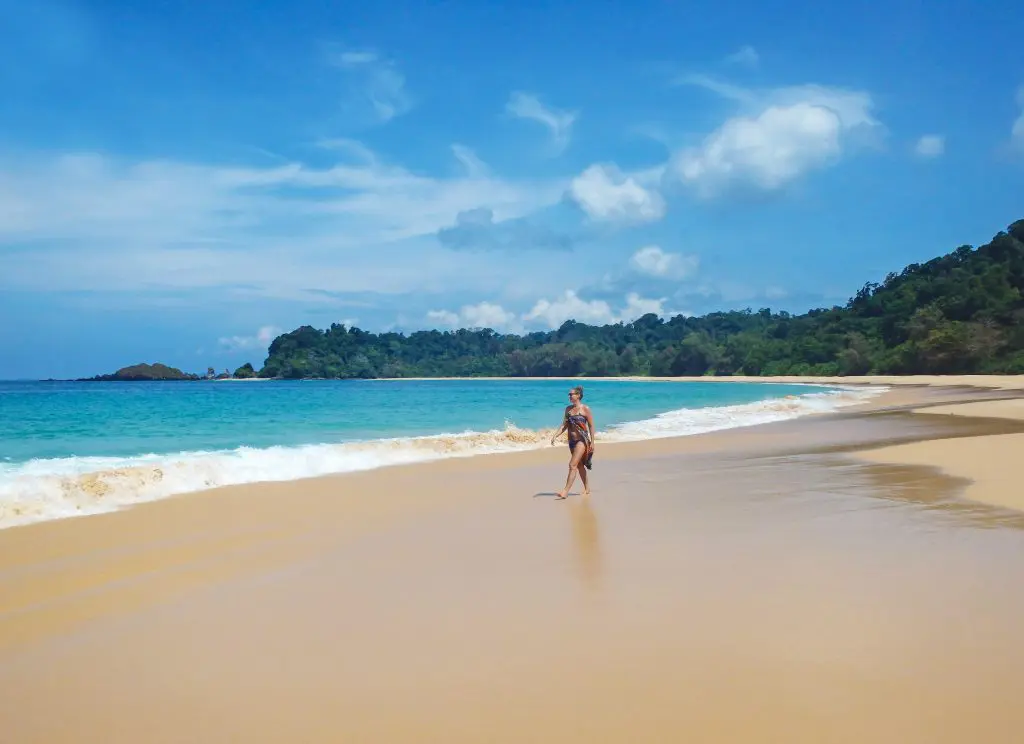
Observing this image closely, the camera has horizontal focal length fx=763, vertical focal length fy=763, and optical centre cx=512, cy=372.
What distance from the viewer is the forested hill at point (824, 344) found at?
7644 centimetres

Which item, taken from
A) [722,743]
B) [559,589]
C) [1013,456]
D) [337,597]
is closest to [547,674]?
[722,743]

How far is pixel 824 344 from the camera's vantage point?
107 metres

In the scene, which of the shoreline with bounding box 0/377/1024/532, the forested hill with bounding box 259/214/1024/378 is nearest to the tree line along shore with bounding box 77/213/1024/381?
the forested hill with bounding box 259/214/1024/378

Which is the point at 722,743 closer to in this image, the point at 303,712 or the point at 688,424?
the point at 303,712

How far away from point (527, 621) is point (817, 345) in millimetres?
111986

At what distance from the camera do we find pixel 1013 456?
13406 mm

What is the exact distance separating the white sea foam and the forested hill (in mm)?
63433

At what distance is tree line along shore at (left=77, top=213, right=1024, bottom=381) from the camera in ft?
251

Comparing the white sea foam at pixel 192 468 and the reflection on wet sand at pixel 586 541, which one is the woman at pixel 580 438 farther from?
the white sea foam at pixel 192 468

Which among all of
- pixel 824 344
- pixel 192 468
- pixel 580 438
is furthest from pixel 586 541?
pixel 824 344

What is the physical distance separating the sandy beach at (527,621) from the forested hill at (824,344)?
74462 millimetres

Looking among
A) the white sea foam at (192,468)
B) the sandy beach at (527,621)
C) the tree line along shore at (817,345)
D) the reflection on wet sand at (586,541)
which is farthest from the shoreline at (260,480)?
the tree line along shore at (817,345)

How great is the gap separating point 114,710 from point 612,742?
2628 millimetres

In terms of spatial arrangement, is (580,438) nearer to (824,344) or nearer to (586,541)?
(586,541)
